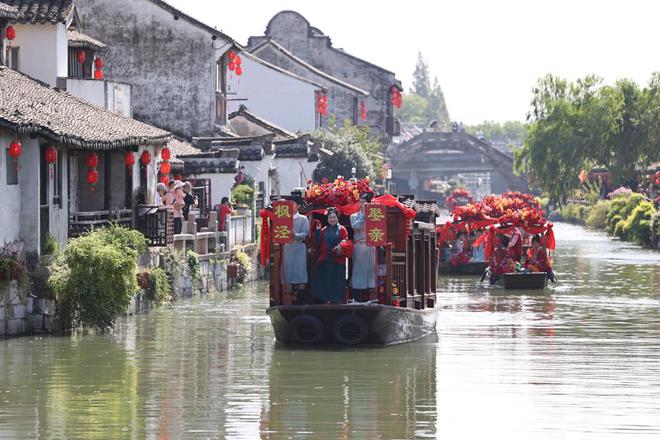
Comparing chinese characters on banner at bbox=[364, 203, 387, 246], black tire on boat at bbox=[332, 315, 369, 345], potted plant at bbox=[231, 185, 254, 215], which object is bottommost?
black tire on boat at bbox=[332, 315, 369, 345]

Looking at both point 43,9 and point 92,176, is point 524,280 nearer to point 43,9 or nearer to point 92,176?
point 92,176

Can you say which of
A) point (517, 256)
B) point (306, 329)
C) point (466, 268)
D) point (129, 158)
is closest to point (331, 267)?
point (306, 329)

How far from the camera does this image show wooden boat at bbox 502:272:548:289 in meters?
42.8

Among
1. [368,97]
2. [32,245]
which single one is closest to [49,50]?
[32,245]

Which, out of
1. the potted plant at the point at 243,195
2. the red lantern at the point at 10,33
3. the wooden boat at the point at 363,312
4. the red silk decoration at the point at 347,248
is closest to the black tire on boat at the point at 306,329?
the wooden boat at the point at 363,312

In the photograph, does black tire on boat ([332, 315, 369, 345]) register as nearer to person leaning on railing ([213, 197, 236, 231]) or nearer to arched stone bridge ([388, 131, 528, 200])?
person leaning on railing ([213, 197, 236, 231])

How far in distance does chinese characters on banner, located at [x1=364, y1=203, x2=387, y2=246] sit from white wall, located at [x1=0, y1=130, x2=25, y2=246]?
6.59 meters

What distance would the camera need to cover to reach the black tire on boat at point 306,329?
1089 inches

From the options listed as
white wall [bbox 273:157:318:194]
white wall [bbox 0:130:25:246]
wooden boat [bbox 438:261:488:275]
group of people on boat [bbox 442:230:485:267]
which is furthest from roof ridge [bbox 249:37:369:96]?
white wall [bbox 0:130:25:246]

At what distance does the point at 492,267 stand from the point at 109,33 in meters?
17.3

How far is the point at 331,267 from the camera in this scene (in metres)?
27.4

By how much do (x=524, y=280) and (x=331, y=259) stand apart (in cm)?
1646

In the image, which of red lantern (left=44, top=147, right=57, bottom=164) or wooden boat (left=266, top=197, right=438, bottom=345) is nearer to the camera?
wooden boat (left=266, top=197, right=438, bottom=345)

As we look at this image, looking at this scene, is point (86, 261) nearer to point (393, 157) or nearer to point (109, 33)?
point (109, 33)
